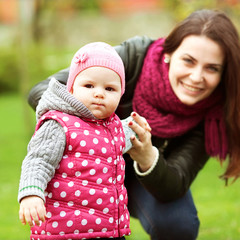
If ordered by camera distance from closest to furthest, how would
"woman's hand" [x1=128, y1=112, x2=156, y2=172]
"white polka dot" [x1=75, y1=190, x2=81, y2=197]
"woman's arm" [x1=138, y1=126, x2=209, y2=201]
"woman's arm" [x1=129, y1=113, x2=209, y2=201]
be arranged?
"white polka dot" [x1=75, y1=190, x2=81, y2=197] → "woman's hand" [x1=128, y1=112, x2=156, y2=172] → "woman's arm" [x1=129, y1=113, x2=209, y2=201] → "woman's arm" [x1=138, y1=126, x2=209, y2=201]

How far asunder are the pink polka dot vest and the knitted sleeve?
41 millimetres

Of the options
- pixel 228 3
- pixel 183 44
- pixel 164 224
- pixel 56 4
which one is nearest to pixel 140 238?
pixel 164 224

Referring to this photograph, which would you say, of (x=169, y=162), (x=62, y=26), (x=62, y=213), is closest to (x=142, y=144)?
(x=62, y=213)

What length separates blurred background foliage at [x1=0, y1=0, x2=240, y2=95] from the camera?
398 inches

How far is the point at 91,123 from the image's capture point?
2330 mm

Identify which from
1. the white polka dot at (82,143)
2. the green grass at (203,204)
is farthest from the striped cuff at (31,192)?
the green grass at (203,204)

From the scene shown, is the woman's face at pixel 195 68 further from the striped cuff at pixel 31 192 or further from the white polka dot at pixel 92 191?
the striped cuff at pixel 31 192

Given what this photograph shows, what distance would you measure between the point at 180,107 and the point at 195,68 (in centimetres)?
26

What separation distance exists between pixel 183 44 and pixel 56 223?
140cm

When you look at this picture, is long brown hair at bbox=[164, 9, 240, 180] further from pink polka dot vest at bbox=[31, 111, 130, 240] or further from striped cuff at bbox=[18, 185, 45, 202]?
striped cuff at bbox=[18, 185, 45, 202]

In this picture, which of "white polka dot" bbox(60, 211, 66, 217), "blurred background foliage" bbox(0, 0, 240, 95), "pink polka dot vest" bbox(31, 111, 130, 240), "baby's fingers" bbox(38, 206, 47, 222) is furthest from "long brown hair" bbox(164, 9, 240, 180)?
"blurred background foliage" bbox(0, 0, 240, 95)

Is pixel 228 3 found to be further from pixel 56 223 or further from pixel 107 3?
pixel 107 3

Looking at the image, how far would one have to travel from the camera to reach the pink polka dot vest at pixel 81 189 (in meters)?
2.24

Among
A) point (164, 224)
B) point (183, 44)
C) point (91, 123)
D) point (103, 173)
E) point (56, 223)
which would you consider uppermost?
point (183, 44)
